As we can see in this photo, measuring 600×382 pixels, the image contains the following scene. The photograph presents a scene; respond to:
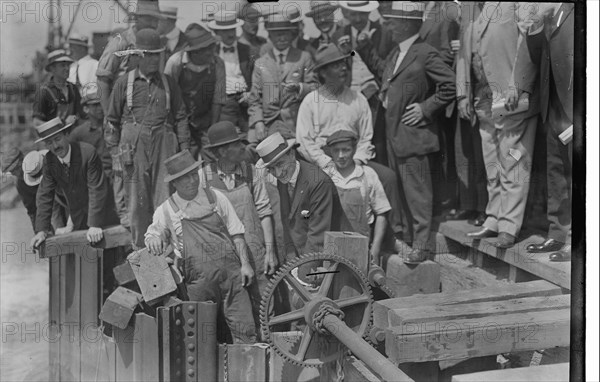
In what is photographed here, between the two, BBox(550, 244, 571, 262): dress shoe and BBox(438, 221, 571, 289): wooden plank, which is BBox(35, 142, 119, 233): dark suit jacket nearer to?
BBox(438, 221, 571, 289): wooden plank

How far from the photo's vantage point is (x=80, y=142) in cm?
576

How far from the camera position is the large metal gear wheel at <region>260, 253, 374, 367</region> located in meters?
5.74

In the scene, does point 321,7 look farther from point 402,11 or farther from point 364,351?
point 364,351

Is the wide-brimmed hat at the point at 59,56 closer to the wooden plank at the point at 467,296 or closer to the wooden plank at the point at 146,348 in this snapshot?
the wooden plank at the point at 146,348

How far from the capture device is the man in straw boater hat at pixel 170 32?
562 centimetres

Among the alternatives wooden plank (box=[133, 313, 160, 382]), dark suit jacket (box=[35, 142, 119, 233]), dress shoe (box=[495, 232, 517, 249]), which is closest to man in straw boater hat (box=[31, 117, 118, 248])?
dark suit jacket (box=[35, 142, 119, 233])

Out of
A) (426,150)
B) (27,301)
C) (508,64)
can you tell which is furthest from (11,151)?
(508,64)

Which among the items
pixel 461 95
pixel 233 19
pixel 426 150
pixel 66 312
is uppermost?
pixel 233 19

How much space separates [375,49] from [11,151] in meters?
2.43

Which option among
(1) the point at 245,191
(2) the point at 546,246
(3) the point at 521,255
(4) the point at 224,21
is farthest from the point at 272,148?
(2) the point at 546,246

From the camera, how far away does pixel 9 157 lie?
5.68 m

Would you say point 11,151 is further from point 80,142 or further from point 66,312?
point 66,312

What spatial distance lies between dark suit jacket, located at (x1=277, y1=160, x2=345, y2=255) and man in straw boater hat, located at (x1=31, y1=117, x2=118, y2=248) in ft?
3.70

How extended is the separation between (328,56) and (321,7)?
32 cm
